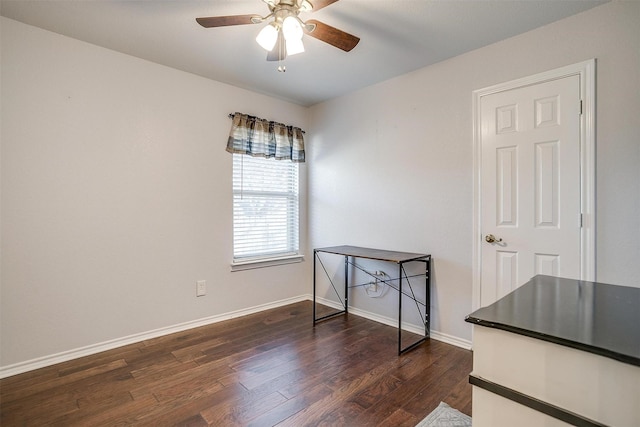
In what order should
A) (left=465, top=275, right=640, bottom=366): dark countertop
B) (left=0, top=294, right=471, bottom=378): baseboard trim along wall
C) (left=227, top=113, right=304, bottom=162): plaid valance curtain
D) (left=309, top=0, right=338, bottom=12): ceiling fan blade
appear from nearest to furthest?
1. (left=465, top=275, right=640, bottom=366): dark countertop
2. (left=309, top=0, right=338, bottom=12): ceiling fan blade
3. (left=0, top=294, right=471, bottom=378): baseboard trim along wall
4. (left=227, top=113, right=304, bottom=162): plaid valance curtain

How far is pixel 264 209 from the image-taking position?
3527 millimetres

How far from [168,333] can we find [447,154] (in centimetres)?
297

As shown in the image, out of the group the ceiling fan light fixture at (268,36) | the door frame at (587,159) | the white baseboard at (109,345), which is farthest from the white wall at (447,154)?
the ceiling fan light fixture at (268,36)

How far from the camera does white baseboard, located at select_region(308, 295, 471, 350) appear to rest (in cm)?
259

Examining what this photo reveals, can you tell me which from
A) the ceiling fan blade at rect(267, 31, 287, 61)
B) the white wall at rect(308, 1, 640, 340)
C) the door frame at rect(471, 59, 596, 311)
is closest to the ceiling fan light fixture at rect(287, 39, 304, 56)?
the ceiling fan blade at rect(267, 31, 287, 61)

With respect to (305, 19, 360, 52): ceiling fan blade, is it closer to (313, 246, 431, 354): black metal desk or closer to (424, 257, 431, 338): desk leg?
(313, 246, 431, 354): black metal desk

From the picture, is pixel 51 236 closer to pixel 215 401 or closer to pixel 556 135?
pixel 215 401

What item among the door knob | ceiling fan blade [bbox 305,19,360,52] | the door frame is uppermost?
ceiling fan blade [bbox 305,19,360,52]

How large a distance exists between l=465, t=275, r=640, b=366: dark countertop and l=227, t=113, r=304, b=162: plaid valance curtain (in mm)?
2805

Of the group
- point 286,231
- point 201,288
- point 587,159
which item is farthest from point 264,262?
point 587,159

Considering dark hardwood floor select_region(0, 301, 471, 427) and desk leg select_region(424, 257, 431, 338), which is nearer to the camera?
dark hardwood floor select_region(0, 301, 471, 427)

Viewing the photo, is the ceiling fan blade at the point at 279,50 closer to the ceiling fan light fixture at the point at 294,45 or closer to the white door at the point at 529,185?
the ceiling fan light fixture at the point at 294,45

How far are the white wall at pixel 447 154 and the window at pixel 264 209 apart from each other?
297 mm

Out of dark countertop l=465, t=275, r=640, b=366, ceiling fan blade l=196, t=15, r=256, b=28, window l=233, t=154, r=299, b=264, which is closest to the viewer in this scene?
dark countertop l=465, t=275, r=640, b=366
